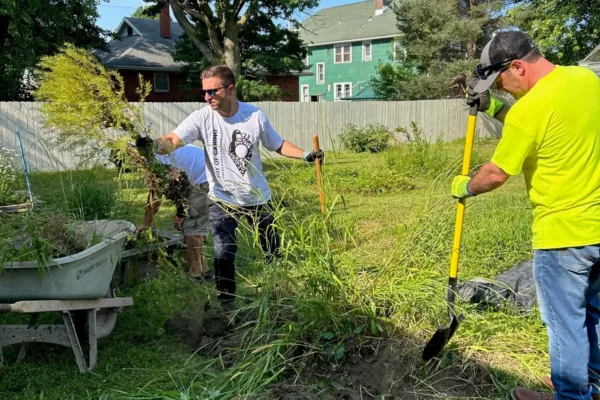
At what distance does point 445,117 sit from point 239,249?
729 inches

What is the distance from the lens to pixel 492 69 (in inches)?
97.3

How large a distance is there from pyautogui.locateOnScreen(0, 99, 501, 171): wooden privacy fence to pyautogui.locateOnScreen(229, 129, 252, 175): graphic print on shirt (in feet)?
19.3

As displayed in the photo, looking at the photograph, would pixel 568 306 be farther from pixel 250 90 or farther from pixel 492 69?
pixel 250 90

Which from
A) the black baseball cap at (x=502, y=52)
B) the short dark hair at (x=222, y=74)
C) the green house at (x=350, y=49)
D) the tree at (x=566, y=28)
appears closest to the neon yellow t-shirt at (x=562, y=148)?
the black baseball cap at (x=502, y=52)

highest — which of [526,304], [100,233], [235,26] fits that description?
[235,26]

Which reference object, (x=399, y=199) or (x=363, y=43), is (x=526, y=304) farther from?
(x=363, y=43)

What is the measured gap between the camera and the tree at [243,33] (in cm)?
2028

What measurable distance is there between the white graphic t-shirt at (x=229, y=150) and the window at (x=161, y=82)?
24464 mm

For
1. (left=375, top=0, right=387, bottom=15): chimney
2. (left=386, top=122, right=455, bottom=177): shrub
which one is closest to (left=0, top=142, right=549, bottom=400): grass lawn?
(left=386, top=122, right=455, bottom=177): shrub

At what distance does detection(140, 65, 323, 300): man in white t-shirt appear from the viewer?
365 cm

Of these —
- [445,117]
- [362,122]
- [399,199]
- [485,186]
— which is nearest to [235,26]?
[362,122]

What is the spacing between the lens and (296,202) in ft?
11.5

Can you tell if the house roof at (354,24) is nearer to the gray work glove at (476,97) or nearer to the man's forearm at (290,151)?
the man's forearm at (290,151)

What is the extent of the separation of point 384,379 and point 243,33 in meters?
22.4
